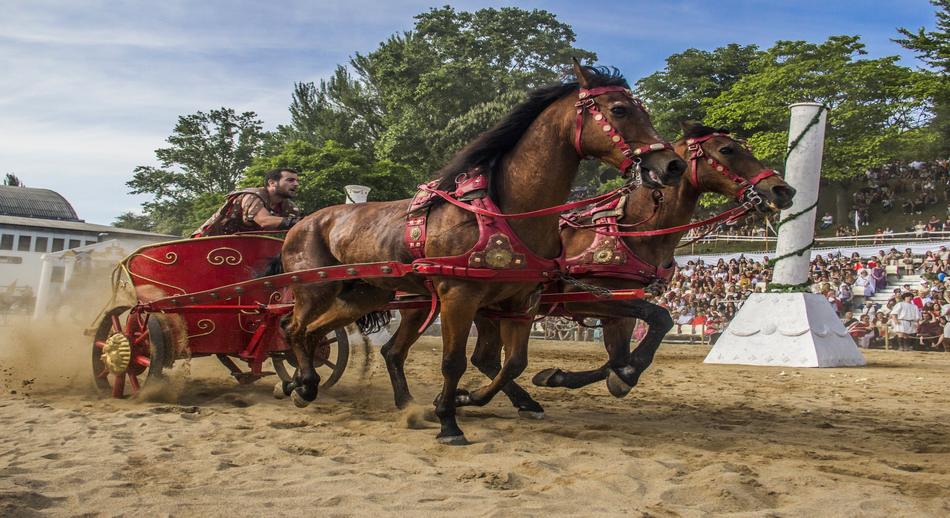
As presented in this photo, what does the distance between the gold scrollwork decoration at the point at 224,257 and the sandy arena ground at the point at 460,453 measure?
111 cm

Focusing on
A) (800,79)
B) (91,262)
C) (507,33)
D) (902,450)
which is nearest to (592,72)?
(902,450)

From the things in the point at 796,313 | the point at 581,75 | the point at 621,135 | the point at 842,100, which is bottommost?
the point at 796,313

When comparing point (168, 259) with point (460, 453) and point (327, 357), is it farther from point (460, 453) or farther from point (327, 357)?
point (460, 453)

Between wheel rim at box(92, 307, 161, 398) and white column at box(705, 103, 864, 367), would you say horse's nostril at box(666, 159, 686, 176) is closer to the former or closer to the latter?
wheel rim at box(92, 307, 161, 398)

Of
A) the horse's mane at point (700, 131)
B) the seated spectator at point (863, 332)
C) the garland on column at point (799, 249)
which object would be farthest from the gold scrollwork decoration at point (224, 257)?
the seated spectator at point (863, 332)

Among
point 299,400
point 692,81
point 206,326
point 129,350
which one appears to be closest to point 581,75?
point 299,400

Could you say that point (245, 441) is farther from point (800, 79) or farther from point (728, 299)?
point (800, 79)

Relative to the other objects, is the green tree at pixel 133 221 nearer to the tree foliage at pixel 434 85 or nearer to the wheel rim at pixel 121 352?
the tree foliage at pixel 434 85

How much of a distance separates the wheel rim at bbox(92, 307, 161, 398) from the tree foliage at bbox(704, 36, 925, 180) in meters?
29.1

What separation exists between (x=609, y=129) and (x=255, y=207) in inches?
144

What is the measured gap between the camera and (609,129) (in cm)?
479

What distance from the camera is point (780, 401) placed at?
285 inches

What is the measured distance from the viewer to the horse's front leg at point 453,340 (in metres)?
4.92

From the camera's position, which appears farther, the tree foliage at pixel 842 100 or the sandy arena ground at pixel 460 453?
the tree foliage at pixel 842 100
